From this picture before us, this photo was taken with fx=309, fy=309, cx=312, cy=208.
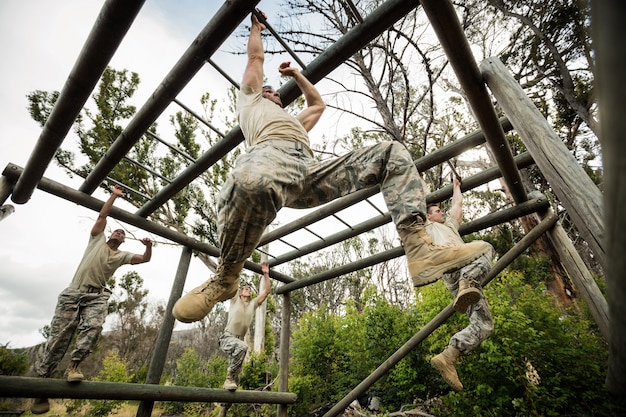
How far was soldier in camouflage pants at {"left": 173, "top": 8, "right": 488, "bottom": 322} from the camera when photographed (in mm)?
1560

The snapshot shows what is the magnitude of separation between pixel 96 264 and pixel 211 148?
2.52 m

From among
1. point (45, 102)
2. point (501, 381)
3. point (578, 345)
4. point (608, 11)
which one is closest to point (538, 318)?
point (578, 345)

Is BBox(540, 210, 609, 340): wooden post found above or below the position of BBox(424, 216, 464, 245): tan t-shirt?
below

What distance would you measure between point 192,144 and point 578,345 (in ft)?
35.1

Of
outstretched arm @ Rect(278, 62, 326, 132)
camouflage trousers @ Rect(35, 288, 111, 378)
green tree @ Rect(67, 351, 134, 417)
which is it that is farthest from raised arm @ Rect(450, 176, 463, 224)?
green tree @ Rect(67, 351, 134, 417)

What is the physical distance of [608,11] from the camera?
0.66 ft

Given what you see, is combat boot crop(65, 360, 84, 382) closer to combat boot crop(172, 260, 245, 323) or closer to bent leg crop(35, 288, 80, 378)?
bent leg crop(35, 288, 80, 378)

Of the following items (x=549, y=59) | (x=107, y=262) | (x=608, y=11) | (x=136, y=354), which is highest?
(x=549, y=59)

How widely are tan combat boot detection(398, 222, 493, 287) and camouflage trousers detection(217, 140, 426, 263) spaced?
0.09 metres

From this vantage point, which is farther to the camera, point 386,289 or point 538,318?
point 386,289

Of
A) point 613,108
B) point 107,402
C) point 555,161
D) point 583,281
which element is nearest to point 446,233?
point 583,281

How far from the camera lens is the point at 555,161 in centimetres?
157

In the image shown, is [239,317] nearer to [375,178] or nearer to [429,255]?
[375,178]

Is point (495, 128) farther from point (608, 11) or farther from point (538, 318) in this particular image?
point (538, 318)
